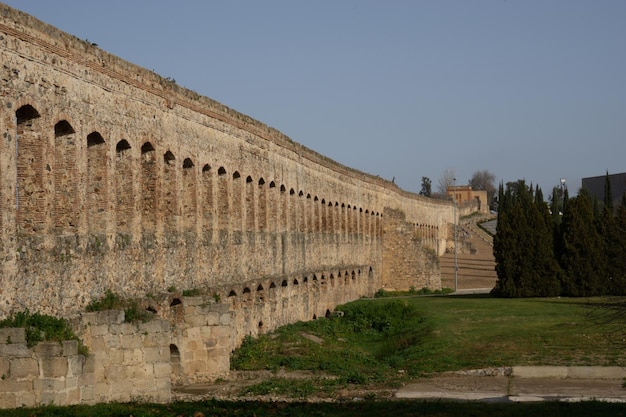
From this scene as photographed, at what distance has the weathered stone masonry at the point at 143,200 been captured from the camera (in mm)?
15672

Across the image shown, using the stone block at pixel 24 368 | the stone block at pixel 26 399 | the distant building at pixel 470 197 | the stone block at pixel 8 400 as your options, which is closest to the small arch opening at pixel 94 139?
the stone block at pixel 24 368

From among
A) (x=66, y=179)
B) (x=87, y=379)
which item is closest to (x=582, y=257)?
(x=66, y=179)

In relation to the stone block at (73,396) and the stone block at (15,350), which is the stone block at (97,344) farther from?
the stone block at (15,350)

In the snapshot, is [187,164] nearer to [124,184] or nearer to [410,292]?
[124,184]

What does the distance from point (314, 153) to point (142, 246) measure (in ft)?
64.6

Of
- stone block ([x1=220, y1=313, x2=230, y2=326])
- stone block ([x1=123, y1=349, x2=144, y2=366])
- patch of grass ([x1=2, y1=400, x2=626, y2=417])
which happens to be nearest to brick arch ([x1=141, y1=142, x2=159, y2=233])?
stone block ([x1=220, y1=313, x2=230, y2=326])

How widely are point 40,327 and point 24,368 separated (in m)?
0.99

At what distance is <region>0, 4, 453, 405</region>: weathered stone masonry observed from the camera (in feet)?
51.4

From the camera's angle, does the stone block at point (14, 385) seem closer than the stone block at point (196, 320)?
Yes

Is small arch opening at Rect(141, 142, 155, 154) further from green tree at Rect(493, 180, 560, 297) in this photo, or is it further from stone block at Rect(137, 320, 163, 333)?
green tree at Rect(493, 180, 560, 297)

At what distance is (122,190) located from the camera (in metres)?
19.8

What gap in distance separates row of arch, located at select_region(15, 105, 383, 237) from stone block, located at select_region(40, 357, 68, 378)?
7.72 feet

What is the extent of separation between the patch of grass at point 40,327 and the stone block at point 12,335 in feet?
0.50

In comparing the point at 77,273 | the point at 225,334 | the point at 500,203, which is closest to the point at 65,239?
the point at 77,273
